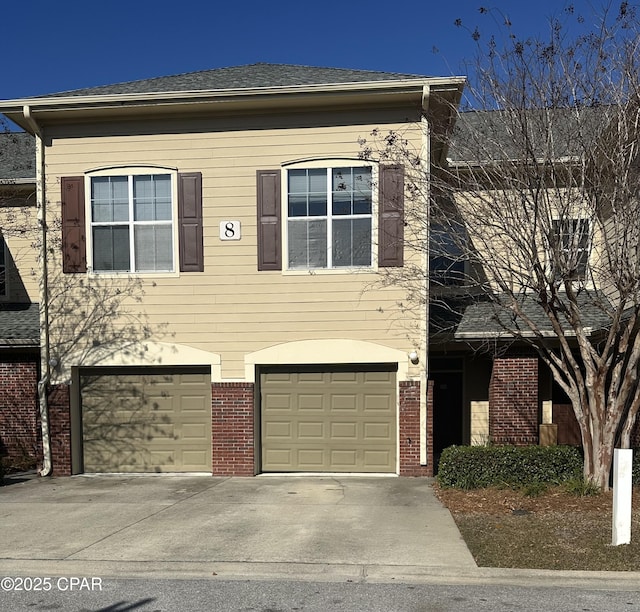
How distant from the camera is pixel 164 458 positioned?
39.5 feet

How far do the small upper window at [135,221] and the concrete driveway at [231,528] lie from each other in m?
4.21

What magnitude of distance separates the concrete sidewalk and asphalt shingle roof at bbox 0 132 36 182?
7217mm

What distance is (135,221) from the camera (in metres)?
11.8

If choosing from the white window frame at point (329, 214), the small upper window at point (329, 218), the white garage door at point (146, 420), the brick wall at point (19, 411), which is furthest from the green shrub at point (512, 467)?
the brick wall at point (19, 411)

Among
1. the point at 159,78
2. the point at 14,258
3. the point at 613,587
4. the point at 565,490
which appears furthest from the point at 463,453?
the point at 14,258

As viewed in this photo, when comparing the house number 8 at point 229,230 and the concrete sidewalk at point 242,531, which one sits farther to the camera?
the house number 8 at point 229,230

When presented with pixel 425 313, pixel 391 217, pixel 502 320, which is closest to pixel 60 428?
pixel 425 313

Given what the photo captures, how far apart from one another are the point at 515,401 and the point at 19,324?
10372 mm

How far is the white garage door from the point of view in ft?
39.4

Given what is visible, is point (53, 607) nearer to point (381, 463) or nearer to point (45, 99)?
point (381, 463)

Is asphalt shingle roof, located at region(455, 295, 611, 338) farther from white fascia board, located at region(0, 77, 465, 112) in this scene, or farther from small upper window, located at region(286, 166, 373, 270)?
white fascia board, located at region(0, 77, 465, 112)

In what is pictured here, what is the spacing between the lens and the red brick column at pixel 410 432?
11266 mm

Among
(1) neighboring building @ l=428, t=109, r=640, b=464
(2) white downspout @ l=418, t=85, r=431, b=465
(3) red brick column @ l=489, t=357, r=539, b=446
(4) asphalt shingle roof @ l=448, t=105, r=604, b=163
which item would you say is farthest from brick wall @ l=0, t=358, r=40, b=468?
(4) asphalt shingle roof @ l=448, t=105, r=604, b=163

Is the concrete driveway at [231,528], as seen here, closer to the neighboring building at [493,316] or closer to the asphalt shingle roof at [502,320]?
the neighboring building at [493,316]
